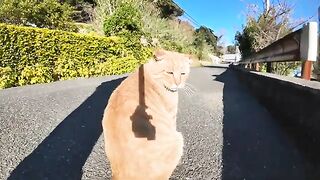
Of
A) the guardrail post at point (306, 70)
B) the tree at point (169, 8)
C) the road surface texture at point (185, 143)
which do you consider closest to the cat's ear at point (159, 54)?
the road surface texture at point (185, 143)

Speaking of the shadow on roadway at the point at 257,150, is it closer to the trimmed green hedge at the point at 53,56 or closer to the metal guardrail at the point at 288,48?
the metal guardrail at the point at 288,48

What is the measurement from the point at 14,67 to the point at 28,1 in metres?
13.4

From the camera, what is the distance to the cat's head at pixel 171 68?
7.10 feet

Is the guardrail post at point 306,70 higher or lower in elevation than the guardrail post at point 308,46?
lower

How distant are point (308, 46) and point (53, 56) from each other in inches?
381

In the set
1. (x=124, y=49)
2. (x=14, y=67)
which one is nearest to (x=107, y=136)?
(x=14, y=67)

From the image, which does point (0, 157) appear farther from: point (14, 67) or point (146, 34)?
point (146, 34)

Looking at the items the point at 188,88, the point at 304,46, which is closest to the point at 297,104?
the point at 304,46

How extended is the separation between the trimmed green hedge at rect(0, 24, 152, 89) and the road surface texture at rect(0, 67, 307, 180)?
11.7ft

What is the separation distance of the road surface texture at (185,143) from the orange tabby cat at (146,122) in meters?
0.76

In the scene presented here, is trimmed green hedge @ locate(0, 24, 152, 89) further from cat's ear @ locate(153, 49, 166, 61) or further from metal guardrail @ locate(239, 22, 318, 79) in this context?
cat's ear @ locate(153, 49, 166, 61)

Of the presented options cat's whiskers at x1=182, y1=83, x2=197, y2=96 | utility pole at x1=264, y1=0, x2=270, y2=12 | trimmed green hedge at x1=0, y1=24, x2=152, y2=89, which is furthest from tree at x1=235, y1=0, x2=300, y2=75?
cat's whiskers at x1=182, y1=83, x2=197, y2=96

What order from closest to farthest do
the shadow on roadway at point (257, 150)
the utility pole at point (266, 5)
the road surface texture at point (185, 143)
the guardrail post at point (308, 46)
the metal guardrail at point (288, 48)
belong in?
1. the shadow on roadway at point (257, 150)
2. the road surface texture at point (185, 143)
3. the guardrail post at point (308, 46)
4. the metal guardrail at point (288, 48)
5. the utility pole at point (266, 5)

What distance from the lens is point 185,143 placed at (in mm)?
4203
